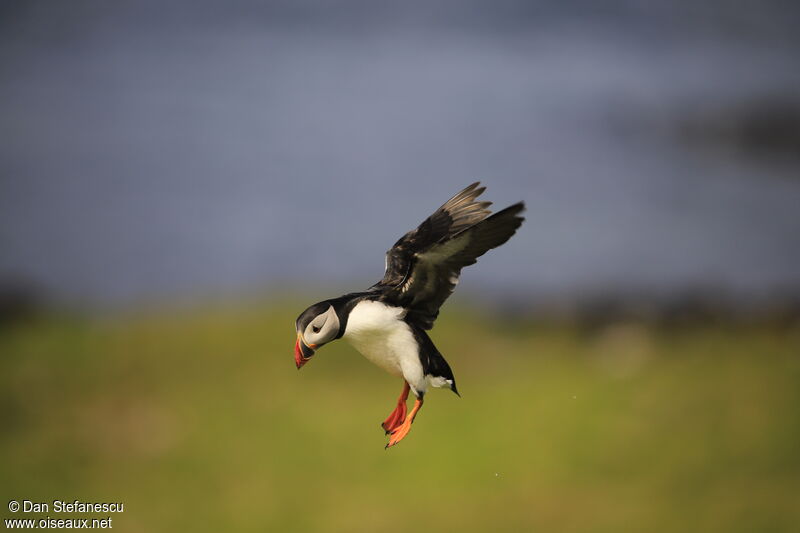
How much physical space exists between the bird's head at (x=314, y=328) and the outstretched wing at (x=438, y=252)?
0.79 feet

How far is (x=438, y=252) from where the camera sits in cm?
283

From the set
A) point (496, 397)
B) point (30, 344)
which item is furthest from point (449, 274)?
point (30, 344)

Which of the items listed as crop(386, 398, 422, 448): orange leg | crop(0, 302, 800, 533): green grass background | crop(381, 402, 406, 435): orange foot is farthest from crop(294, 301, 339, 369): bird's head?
crop(0, 302, 800, 533): green grass background

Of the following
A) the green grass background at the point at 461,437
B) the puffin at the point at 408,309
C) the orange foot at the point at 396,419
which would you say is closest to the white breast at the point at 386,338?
the puffin at the point at 408,309

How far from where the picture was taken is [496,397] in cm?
1492

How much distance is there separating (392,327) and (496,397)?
40.5 ft

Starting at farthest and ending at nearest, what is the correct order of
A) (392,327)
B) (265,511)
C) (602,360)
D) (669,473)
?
1. (602,360)
2. (669,473)
3. (265,511)
4. (392,327)

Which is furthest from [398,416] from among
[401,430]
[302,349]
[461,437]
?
[461,437]

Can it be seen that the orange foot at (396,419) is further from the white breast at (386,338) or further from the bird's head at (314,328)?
the bird's head at (314,328)

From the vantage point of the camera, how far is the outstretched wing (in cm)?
271

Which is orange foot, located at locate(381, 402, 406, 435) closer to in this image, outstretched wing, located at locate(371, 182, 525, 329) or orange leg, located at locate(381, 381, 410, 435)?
orange leg, located at locate(381, 381, 410, 435)

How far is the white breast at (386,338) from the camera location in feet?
9.18

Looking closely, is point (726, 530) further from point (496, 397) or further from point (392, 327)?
point (392, 327)

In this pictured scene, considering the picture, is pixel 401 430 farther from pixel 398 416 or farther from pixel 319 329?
pixel 319 329
